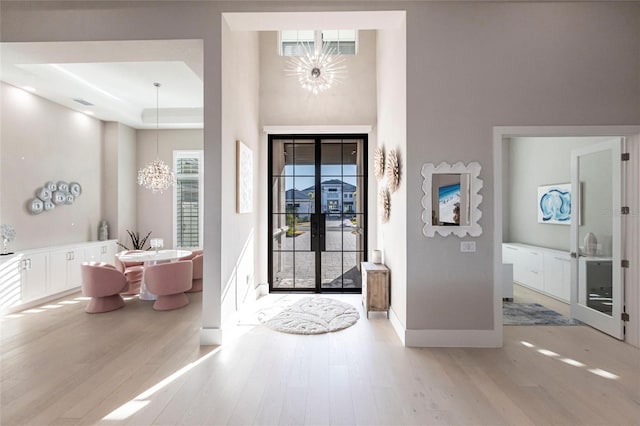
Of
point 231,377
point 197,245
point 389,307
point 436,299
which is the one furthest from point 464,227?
point 197,245

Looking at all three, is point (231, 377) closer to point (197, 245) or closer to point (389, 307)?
point (389, 307)

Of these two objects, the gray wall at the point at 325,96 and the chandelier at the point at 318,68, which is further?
the gray wall at the point at 325,96

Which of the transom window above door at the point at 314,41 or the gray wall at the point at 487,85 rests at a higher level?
the transom window above door at the point at 314,41

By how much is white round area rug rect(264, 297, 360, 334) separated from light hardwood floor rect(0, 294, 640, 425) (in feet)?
0.59

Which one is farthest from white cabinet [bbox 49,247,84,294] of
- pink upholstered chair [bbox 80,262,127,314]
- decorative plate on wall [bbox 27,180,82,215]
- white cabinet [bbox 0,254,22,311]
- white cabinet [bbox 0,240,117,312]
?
pink upholstered chair [bbox 80,262,127,314]

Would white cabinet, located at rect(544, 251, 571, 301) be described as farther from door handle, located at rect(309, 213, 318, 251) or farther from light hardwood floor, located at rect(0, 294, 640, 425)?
door handle, located at rect(309, 213, 318, 251)

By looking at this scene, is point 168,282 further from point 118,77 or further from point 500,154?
point 500,154

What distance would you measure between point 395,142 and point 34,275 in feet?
18.1

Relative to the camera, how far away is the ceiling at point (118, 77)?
3.38 m

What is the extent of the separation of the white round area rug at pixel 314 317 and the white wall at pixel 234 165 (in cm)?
60

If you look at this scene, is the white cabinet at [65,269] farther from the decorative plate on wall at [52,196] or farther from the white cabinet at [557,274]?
the white cabinet at [557,274]

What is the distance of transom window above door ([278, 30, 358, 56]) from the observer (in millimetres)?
5289

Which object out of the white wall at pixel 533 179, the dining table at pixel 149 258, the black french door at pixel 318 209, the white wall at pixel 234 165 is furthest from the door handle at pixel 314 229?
the white wall at pixel 533 179

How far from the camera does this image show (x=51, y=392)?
2.40 meters
